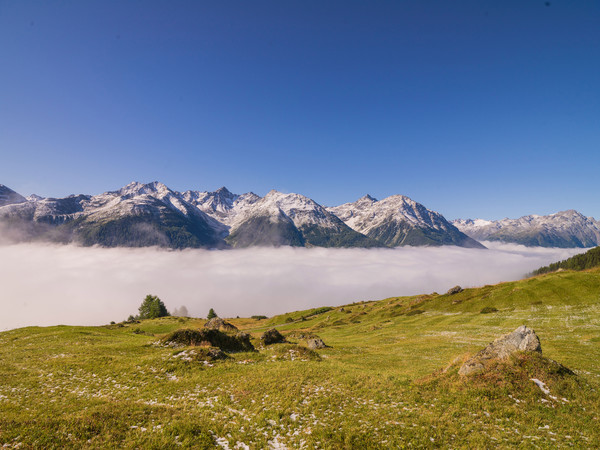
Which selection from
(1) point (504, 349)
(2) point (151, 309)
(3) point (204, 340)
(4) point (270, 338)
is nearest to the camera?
(1) point (504, 349)

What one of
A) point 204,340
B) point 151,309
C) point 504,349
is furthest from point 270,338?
point 151,309

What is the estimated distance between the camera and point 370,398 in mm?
20406

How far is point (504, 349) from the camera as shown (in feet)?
77.7

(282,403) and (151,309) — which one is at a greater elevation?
(282,403)

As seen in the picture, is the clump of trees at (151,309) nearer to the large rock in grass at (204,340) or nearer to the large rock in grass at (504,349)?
the large rock in grass at (204,340)

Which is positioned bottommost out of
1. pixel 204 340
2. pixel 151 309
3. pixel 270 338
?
pixel 151 309

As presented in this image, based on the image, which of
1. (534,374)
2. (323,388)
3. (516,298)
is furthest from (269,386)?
(516,298)

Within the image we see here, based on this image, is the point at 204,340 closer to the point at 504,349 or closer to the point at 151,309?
the point at 504,349

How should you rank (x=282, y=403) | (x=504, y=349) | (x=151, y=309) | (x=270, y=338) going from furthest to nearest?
(x=151, y=309) < (x=270, y=338) < (x=504, y=349) < (x=282, y=403)

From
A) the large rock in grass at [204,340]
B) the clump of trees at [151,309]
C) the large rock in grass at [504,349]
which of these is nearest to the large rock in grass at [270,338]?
the large rock in grass at [204,340]

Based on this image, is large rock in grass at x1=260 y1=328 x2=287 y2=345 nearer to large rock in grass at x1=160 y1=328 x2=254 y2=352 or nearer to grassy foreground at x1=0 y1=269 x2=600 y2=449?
large rock in grass at x1=160 y1=328 x2=254 y2=352

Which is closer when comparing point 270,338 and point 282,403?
point 282,403

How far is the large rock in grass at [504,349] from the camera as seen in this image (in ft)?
73.0

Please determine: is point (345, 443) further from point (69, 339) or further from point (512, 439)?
point (69, 339)
